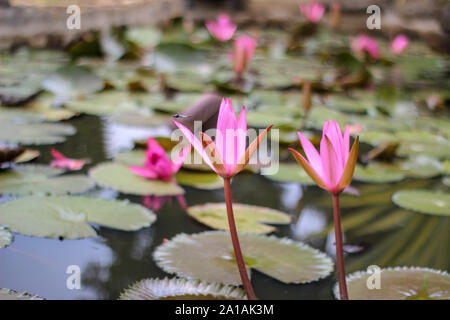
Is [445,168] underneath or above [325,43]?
underneath

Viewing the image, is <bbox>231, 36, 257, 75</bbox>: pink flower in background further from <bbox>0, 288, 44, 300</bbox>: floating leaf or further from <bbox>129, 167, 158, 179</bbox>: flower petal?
<bbox>0, 288, 44, 300</bbox>: floating leaf

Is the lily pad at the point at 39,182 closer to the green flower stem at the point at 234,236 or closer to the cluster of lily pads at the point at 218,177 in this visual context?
the cluster of lily pads at the point at 218,177

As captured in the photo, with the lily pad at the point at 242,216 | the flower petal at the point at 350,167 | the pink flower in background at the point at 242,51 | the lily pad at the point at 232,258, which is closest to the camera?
the flower petal at the point at 350,167

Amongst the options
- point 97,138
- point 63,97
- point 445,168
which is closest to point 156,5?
point 63,97

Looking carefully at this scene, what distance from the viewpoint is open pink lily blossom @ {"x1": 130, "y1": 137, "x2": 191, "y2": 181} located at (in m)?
1.11

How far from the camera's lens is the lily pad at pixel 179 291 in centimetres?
67

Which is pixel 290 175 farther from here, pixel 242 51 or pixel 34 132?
pixel 242 51

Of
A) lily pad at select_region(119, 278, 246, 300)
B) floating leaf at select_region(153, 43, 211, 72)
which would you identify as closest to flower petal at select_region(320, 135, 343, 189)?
lily pad at select_region(119, 278, 246, 300)

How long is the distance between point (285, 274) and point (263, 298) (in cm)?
7

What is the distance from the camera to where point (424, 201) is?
3.65 ft

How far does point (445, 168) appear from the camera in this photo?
4.51 ft

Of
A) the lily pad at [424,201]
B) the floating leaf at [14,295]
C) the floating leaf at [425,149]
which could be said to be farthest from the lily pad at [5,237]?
the floating leaf at [425,149]

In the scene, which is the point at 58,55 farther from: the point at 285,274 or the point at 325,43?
the point at 285,274

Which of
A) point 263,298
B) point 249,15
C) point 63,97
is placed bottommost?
point 263,298
